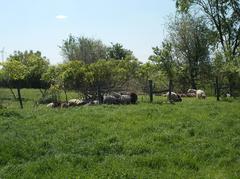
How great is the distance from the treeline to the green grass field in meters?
10.4

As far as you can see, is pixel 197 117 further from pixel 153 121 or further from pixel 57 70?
pixel 57 70

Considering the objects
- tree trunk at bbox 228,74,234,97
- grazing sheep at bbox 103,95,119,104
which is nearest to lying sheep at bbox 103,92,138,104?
grazing sheep at bbox 103,95,119,104

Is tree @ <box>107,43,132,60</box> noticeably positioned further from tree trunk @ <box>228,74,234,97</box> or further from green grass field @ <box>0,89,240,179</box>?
green grass field @ <box>0,89,240,179</box>

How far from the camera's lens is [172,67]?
3130 cm

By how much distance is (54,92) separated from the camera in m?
28.2

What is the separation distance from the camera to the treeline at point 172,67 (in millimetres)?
27781

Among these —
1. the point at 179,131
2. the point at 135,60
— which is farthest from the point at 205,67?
the point at 179,131

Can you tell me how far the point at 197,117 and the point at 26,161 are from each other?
28.5 ft

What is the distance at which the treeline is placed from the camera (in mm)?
27781

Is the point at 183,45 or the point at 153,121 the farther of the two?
the point at 183,45

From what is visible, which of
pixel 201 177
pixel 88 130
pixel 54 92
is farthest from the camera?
pixel 54 92

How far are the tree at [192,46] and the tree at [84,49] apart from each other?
60.0 ft

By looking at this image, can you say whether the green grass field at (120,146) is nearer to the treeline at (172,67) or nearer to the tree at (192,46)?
the treeline at (172,67)

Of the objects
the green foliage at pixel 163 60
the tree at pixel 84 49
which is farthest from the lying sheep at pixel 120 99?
the tree at pixel 84 49
